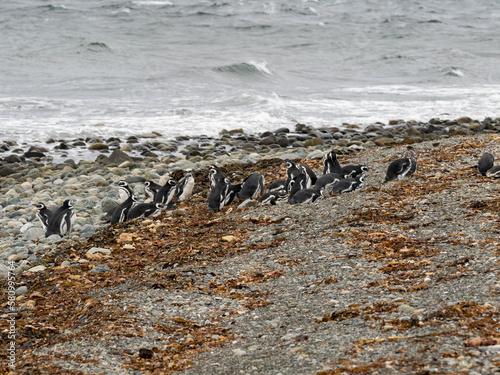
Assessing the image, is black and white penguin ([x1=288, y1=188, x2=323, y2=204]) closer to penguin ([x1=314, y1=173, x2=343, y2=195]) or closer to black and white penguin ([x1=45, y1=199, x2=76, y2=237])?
penguin ([x1=314, y1=173, x2=343, y2=195])

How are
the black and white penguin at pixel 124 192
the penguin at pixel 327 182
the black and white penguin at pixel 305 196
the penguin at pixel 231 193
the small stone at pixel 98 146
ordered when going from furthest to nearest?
the small stone at pixel 98 146
the black and white penguin at pixel 124 192
the penguin at pixel 231 193
the penguin at pixel 327 182
the black and white penguin at pixel 305 196

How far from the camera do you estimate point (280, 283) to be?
19.3 ft

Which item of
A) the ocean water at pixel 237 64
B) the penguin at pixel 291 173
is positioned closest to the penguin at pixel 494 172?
the penguin at pixel 291 173

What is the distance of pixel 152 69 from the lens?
31.9 m

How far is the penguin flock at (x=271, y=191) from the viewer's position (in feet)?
28.4

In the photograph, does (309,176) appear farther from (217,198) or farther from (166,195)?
(166,195)

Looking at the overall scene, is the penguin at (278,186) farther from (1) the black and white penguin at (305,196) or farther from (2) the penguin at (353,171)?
(2) the penguin at (353,171)

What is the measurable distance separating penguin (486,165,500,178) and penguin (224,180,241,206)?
3675 mm

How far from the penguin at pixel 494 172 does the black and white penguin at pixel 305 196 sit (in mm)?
2396

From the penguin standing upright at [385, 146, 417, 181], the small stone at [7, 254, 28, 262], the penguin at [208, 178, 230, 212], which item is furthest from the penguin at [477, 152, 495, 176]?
the small stone at [7, 254, 28, 262]

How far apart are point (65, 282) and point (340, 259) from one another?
3019 millimetres

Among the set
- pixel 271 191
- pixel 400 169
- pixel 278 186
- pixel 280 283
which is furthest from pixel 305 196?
pixel 280 283

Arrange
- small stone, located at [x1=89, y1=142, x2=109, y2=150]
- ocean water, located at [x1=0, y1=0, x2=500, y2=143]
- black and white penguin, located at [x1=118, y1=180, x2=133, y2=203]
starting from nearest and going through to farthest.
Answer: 1. black and white penguin, located at [x1=118, y1=180, x2=133, y2=203]
2. small stone, located at [x1=89, y1=142, x2=109, y2=150]
3. ocean water, located at [x1=0, y1=0, x2=500, y2=143]

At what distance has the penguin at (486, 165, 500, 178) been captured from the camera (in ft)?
27.2
